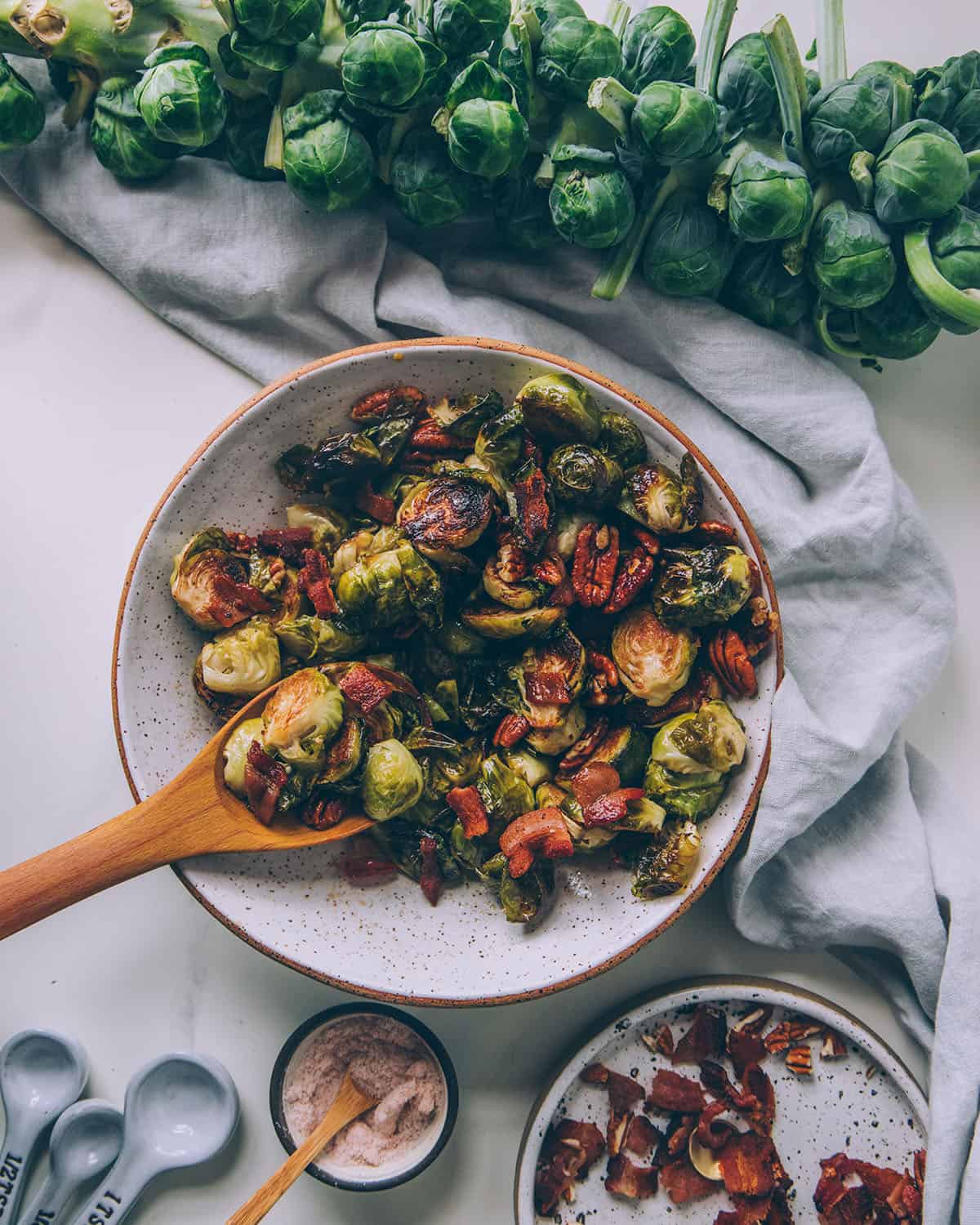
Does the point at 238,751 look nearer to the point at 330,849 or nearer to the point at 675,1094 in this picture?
the point at 330,849

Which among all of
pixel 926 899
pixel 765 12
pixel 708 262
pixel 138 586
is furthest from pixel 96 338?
pixel 926 899

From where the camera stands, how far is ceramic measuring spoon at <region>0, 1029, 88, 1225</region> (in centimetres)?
271

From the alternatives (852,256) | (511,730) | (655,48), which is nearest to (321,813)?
(511,730)

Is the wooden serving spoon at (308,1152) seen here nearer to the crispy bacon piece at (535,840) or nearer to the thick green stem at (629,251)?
the crispy bacon piece at (535,840)

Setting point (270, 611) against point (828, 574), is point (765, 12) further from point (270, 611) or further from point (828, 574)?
point (270, 611)

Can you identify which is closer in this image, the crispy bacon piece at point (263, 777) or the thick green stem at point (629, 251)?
the crispy bacon piece at point (263, 777)

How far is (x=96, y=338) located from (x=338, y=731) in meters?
1.35

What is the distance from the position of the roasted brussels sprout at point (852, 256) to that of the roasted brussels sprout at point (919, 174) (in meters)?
0.06

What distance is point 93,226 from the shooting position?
8.85 ft

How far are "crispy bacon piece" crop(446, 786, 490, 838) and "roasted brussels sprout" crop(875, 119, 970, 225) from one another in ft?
5.59

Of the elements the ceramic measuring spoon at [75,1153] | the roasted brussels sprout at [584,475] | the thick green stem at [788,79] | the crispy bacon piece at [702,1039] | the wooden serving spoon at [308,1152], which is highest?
the thick green stem at [788,79]

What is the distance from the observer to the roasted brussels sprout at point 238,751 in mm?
2371

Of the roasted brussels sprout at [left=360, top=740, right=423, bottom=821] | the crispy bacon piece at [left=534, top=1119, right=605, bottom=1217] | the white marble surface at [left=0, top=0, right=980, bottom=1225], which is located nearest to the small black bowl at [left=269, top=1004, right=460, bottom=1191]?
the white marble surface at [left=0, top=0, right=980, bottom=1225]

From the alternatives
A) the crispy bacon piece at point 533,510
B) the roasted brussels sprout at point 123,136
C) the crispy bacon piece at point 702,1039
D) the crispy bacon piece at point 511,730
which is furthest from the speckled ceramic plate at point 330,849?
the roasted brussels sprout at point 123,136
